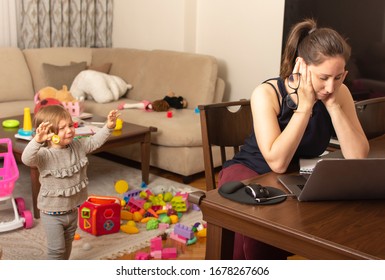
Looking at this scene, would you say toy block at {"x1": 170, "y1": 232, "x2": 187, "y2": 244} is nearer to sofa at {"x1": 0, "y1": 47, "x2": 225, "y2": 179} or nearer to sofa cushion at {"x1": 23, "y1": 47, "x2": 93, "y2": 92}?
sofa at {"x1": 0, "y1": 47, "x2": 225, "y2": 179}

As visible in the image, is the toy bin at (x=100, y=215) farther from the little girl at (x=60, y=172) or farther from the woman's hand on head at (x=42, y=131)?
the woman's hand on head at (x=42, y=131)

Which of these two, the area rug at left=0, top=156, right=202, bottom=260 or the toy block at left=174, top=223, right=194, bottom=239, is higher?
the toy block at left=174, top=223, right=194, bottom=239

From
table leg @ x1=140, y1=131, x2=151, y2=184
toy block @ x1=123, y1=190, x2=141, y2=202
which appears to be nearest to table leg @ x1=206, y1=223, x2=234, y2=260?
toy block @ x1=123, y1=190, x2=141, y2=202

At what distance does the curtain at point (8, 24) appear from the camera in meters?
4.86

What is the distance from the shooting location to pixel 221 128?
2.01 metres

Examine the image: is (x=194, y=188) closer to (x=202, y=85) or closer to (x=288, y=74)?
(x=202, y=85)

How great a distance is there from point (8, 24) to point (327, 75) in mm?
3946

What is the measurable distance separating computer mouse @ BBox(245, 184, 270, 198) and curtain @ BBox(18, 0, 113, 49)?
13.6 feet

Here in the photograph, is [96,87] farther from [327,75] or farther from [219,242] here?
[219,242]

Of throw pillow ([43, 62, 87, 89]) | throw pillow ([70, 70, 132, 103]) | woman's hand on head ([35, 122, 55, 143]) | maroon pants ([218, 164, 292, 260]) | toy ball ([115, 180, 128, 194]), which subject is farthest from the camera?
throw pillow ([43, 62, 87, 89])

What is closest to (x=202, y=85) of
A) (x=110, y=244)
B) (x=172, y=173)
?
(x=172, y=173)

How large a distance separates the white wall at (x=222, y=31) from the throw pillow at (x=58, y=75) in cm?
89

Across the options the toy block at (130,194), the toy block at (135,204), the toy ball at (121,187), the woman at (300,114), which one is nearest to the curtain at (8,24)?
the toy ball at (121,187)

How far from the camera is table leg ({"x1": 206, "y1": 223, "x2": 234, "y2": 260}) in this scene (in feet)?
4.47
